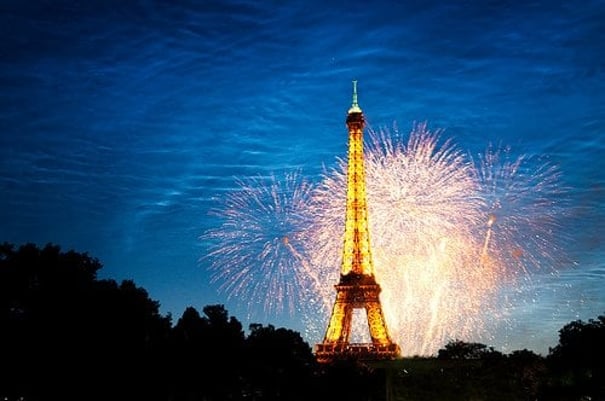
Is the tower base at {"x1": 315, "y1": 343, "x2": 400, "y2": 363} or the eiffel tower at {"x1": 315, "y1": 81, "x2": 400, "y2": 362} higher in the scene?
the eiffel tower at {"x1": 315, "y1": 81, "x2": 400, "y2": 362}

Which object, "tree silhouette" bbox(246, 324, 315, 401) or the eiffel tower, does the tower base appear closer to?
the eiffel tower

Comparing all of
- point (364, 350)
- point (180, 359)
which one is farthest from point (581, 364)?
point (364, 350)

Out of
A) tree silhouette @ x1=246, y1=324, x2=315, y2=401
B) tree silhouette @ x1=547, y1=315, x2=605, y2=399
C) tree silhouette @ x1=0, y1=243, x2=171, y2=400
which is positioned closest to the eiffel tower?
tree silhouette @ x1=246, y1=324, x2=315, y2=401

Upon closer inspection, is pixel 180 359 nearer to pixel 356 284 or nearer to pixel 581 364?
pixel 581 364

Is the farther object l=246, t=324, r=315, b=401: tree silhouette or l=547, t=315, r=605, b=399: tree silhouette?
l=246, t=324, r=315, b=401: tree silhouette

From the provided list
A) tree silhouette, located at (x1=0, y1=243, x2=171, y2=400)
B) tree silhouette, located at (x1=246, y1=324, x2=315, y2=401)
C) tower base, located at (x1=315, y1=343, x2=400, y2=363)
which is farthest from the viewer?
tower base, located at (x1=315, y1=343, x2=400, y2=363)

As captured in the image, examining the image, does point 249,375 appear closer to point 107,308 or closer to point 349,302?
point 107,308

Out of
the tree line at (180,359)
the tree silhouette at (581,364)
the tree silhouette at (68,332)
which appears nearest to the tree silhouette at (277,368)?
the tree line at (180,359)
